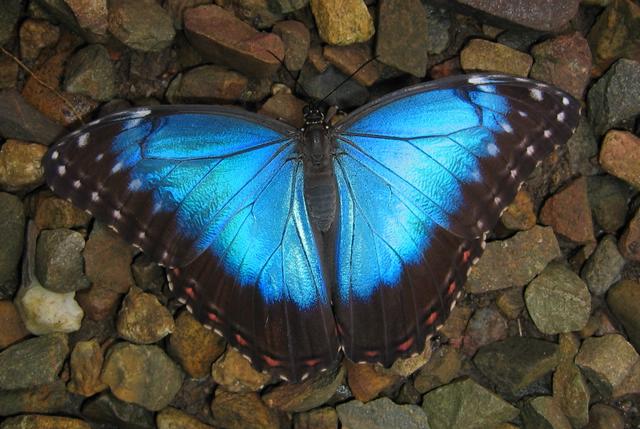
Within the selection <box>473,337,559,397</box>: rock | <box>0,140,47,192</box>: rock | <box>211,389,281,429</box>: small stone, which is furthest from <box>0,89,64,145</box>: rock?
<box>473,337,559,397</box>: rock

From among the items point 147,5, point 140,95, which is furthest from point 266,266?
point 147,5

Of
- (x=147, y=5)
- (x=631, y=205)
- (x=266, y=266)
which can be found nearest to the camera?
(x=266, y=266)

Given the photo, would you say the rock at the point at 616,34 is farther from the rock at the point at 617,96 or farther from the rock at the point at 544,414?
the rock at the point at 544,414

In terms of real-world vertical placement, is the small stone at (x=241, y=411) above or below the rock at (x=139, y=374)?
below

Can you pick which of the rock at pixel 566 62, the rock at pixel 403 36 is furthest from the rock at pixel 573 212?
the rock at pixel 403 36

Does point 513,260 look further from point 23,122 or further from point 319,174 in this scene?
point 23,122

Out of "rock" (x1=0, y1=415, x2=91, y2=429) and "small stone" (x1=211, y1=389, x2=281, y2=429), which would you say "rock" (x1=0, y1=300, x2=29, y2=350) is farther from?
"small stone" (x1=211, y1=389, x2=281, y2=429)

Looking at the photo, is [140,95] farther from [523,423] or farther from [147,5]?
[523,423]
